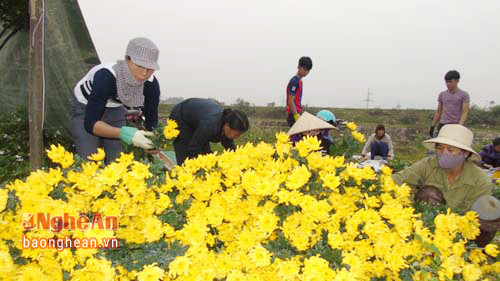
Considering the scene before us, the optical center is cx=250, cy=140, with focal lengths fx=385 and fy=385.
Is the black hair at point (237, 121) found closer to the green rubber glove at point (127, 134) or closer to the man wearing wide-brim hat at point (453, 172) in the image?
the green rubber glove at point (127, 134)

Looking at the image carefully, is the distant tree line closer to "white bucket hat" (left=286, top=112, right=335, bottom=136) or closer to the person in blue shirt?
the person in blue shirt

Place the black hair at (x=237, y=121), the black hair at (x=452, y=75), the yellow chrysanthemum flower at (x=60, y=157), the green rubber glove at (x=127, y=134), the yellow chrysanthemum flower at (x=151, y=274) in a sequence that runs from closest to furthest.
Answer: the yellow chrysanthemum flower at (x=151, y=274)
the yellow chrysanthemum flower at (x=60, y=157)
the green rubber glove at (x=127, y=134)
the black hair at (x=237, y=121)
the black hair at (x=452, y=75)

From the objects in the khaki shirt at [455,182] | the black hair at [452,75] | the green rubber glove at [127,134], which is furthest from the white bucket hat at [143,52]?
the black hair at [452,75]

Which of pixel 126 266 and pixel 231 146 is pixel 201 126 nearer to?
pixel 231 146

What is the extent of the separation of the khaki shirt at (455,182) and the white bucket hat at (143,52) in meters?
1.94

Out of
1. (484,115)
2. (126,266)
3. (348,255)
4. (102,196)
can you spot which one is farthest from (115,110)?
(484,115)

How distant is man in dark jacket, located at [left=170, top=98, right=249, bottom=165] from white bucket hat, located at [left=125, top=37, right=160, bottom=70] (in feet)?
2.19

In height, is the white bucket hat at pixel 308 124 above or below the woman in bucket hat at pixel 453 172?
above

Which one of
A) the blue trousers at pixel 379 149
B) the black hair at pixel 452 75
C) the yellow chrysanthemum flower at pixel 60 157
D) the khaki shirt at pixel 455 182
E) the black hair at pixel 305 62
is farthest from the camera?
the blue trousers at pixel 379 149

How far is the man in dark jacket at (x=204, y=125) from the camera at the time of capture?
121 inches

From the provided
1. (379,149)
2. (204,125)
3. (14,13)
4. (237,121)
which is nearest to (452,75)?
(379,149)

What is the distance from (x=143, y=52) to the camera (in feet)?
8.80

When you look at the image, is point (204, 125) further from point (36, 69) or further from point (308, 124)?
point (36, 69)

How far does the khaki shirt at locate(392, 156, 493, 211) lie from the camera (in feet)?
9.16
